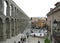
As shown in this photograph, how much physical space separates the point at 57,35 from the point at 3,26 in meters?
18.3

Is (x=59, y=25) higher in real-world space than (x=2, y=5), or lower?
lower

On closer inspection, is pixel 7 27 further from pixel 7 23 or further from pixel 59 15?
pixel 59 15

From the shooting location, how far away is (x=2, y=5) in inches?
1223

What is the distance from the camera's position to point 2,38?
102 ft

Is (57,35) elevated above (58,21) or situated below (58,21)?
below

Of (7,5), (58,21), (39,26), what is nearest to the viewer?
(58,21)

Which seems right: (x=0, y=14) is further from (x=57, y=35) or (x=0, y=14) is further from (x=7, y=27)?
(x=57, y=35)

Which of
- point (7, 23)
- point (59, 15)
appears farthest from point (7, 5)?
point (59, 15)

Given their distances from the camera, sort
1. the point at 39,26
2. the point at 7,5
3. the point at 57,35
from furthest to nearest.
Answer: the point at 39,26 → the point at 7,5 → the point at 57,35

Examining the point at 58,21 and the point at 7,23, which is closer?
the point at 58,21

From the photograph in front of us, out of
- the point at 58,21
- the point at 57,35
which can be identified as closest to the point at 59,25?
the point at 58,21

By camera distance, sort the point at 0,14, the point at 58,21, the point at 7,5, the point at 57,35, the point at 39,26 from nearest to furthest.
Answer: the point at 57,35 → the point at 58,21 → the point at 0,14 → the point at 7,5 → the point at 39,26

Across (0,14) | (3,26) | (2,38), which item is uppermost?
(0,14)

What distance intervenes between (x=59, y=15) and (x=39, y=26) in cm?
6939
